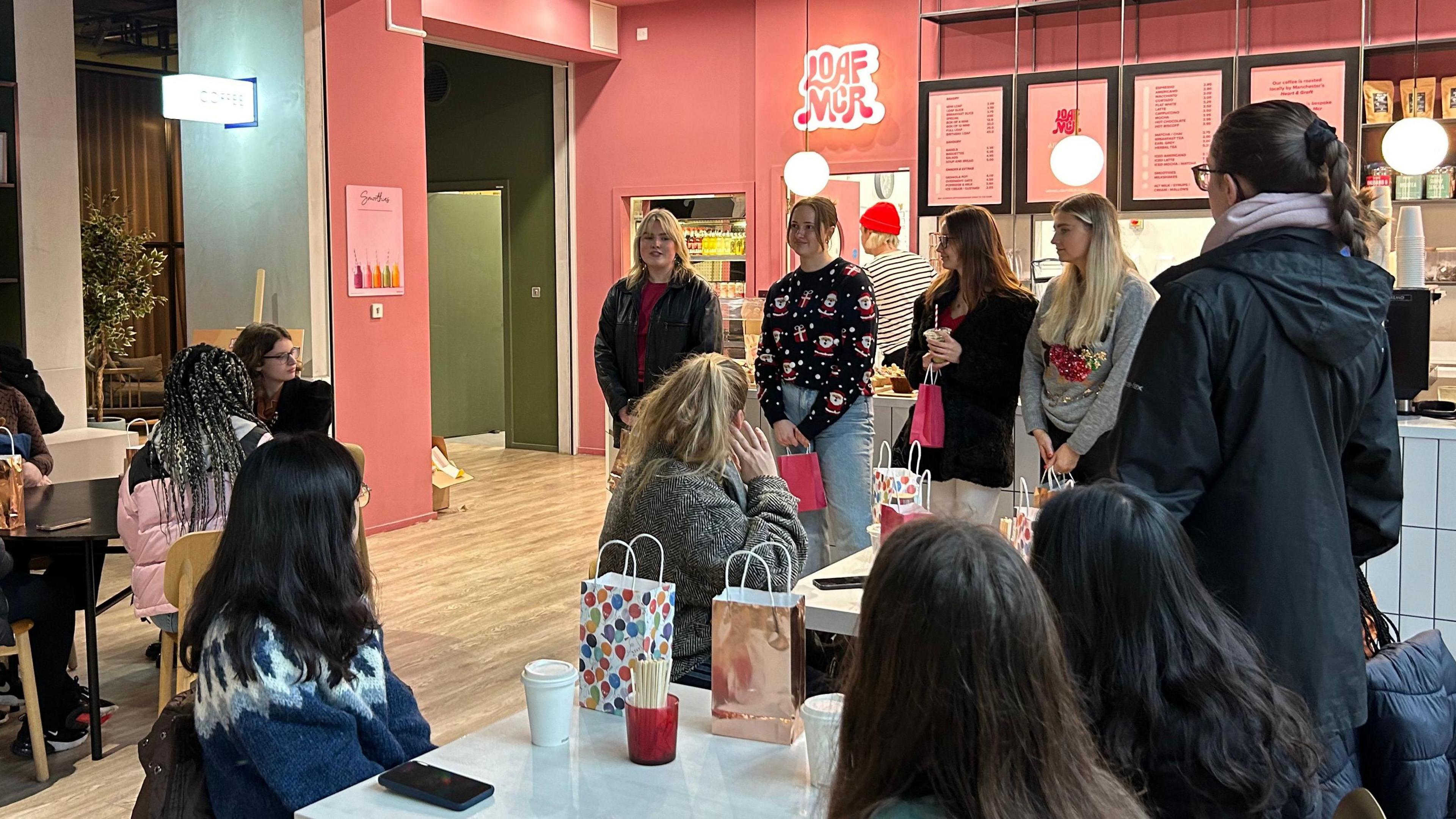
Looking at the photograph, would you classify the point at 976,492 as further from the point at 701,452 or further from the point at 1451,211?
the point at 1451,211

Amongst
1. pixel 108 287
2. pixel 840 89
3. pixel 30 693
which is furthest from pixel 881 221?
pixel 108 287

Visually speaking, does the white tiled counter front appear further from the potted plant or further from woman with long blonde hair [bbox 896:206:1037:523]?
the potted plant

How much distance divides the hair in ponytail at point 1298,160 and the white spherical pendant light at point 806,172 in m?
6.20

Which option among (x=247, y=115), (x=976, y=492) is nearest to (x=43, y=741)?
(x=976, y=492)

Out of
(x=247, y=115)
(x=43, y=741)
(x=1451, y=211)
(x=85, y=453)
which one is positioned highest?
(x=247, y=115)

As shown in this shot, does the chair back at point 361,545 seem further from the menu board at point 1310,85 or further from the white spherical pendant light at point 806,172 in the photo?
the menu board at point 1310,85

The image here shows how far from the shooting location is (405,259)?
7.57 metres

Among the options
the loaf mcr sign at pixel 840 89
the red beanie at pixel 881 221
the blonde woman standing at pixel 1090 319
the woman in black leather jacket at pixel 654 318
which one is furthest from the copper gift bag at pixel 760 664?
the loaf mcr sign at pixel 840 89

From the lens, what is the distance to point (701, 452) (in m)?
2.79

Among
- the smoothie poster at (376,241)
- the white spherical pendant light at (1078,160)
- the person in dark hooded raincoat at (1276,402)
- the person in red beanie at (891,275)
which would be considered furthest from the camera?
the smoothie poster at (376,241)

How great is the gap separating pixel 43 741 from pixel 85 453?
328 centimetres

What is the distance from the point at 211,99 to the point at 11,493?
3.32 meters

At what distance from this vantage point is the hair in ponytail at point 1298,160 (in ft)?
6.94

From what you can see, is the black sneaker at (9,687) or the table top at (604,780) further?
the black sneaker at (9,687)
